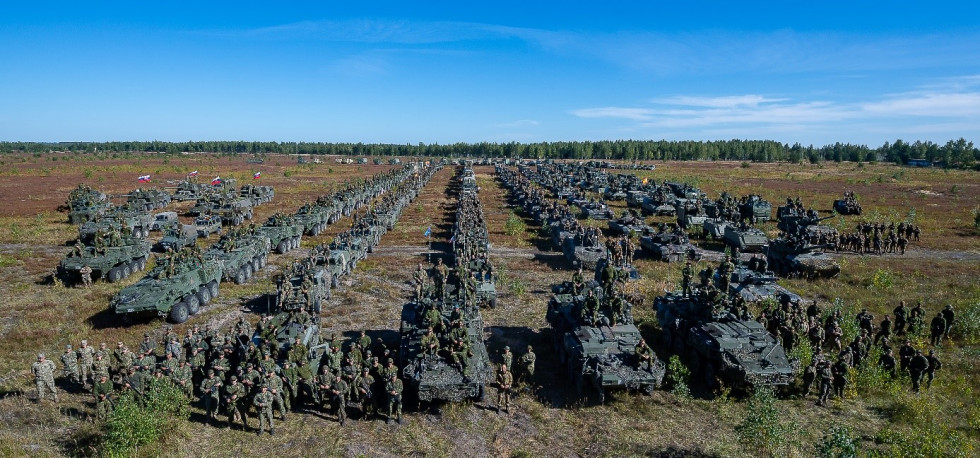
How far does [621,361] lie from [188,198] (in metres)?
46.3

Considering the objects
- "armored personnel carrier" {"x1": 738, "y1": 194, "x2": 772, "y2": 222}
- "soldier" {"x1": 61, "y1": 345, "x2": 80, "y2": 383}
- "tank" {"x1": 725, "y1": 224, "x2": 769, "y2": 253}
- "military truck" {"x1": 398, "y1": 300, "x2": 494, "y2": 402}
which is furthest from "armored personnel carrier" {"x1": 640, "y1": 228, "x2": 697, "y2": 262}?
"soldier" {"x1": 61, "y1": 345, "x2": 80, "y2": 383}

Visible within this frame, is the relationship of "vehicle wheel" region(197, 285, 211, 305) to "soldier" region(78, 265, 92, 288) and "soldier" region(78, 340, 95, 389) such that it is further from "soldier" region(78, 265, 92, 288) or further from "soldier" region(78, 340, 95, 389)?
"soldier" region(78, 340, 95, 389)

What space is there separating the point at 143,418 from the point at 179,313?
8153 mm

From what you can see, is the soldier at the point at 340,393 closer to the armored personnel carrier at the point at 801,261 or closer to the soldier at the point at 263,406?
the soldier at the point at 263,406

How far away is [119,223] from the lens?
2925 centimetres

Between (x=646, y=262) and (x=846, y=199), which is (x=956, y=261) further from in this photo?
(x=846, y=199)

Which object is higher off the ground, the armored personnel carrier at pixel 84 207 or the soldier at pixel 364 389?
the armored personnel carrier at pixel 84 207

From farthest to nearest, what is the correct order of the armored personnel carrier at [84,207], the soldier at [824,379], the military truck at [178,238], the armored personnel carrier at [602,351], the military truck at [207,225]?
the armored personnel carrier at [84,207]
the military truck at [207,225]
the military truck at [178,238]
the soldier at [824,379]
the armored personnel carrier at [602,351]

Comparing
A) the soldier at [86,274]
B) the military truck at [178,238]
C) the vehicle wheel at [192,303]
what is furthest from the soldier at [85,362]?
the military truck at [178,238]

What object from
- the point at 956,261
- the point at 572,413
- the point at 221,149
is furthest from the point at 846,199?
the point at 221,149

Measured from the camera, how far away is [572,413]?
11695 millimetres

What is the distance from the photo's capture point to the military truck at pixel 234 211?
35438 mm

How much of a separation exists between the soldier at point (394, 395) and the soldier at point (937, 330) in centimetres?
1485

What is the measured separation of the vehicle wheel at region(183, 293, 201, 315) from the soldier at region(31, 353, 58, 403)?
5787mm
